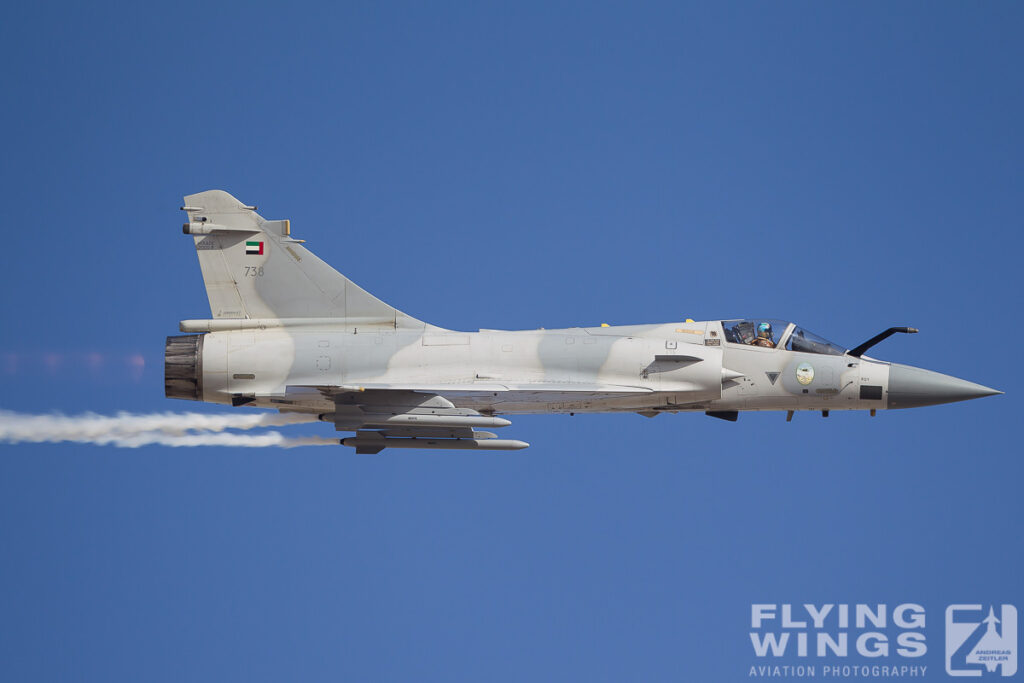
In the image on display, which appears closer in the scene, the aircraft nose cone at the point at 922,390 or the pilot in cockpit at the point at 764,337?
the pilot in cockpit at the point at 764,337

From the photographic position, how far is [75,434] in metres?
24.6

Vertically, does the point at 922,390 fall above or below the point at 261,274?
below

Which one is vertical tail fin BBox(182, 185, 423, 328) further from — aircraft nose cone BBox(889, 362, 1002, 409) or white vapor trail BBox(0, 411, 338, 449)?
aircraft nose cone BBox(889, 362, 1002, 409)

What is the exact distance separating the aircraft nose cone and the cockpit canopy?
945 millimetres

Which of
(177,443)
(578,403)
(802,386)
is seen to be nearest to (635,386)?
(578,403)

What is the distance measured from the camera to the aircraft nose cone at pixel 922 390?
945 inches

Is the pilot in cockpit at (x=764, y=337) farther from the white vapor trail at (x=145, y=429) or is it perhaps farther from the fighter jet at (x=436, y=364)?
the white vapor trail at (x=145, y=429)

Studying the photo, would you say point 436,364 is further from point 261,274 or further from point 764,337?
point 764,337

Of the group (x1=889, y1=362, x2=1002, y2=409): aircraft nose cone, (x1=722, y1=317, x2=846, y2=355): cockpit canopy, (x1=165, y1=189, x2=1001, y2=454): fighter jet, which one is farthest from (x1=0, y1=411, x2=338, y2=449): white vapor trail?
(x1=889, y1=362, x2=1002, y2=409): aircraft nose cone

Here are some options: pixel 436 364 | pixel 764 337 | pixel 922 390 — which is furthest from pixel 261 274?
pixel 922 390

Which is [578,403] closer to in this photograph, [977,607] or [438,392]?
[438,392]

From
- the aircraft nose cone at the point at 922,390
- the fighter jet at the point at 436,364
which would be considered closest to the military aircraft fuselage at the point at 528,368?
the fighter jet at the point at 436,364

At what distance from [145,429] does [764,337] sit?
975 centimetres

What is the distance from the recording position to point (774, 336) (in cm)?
2395
